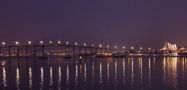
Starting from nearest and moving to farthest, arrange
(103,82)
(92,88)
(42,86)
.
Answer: (92,88) → (42,86) → (103,82)

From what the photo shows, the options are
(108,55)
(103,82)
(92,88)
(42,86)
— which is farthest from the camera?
(108,55)

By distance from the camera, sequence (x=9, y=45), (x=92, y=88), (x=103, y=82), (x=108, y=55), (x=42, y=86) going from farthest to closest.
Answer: (x=108, y=55) < (x=9, y=45) < (x=103, y=82) < (x=42, y=86) < (x=92, y=88)

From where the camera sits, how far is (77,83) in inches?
1211

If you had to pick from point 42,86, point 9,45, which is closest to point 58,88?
point 42,86

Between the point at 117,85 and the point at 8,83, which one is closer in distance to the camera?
the point at 117,85

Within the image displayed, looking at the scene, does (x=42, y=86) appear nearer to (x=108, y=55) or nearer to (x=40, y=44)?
(x=40, y=44)

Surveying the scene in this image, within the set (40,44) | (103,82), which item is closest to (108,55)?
(40,44)

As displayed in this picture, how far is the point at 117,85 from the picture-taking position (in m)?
29.1

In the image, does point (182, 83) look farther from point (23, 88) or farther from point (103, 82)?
point (23, 88)

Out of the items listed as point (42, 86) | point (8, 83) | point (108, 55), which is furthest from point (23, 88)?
point (108, 55)

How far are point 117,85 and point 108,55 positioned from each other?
8998 centimetres

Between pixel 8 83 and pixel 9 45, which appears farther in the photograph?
pixel 9 45

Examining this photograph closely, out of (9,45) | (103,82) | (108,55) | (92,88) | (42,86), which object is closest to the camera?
(92,88)

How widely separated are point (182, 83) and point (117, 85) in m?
5.15
